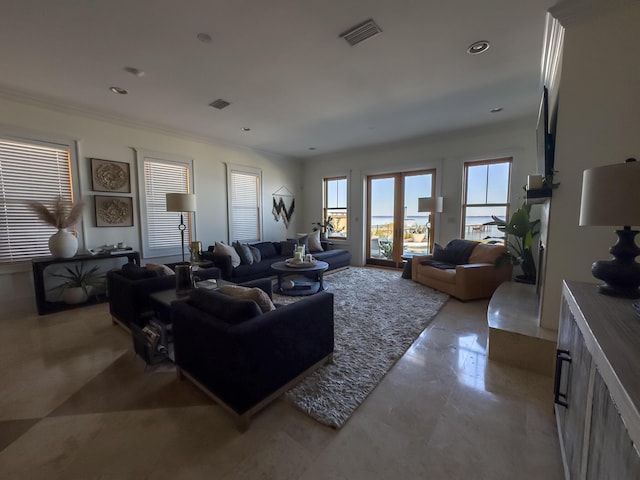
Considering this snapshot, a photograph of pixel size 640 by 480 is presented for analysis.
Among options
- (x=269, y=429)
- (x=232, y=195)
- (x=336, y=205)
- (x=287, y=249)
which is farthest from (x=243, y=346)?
(x=336, y=205)

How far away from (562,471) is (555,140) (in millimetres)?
2164

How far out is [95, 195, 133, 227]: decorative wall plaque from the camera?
13.4 feet

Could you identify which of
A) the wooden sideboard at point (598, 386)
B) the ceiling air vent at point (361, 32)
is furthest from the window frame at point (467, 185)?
the wooden sideboard at point (598, 386)

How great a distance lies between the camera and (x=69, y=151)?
12.4ft

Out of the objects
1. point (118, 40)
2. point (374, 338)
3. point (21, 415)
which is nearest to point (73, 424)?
point (21, 415)

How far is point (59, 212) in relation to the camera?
3.57 m

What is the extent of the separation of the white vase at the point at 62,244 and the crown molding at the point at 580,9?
5538 millimetres

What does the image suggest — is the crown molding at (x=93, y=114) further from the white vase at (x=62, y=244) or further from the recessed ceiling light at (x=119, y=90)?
the white vase at (x=62, y=244)

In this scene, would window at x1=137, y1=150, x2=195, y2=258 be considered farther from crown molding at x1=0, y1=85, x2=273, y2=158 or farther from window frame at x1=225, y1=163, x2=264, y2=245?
window frame at x1=225, y1=163, x2=264, y2=245

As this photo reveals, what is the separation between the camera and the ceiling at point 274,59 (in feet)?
6.64

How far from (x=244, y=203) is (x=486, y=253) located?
483 cm

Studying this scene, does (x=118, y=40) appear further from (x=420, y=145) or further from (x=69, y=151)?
(x=420, y=145)

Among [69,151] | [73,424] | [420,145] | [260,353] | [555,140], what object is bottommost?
[73,424]

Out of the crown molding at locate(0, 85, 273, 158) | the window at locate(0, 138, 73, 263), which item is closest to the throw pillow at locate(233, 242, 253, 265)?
the crown molding at locate(0, 85, 273, 158)
